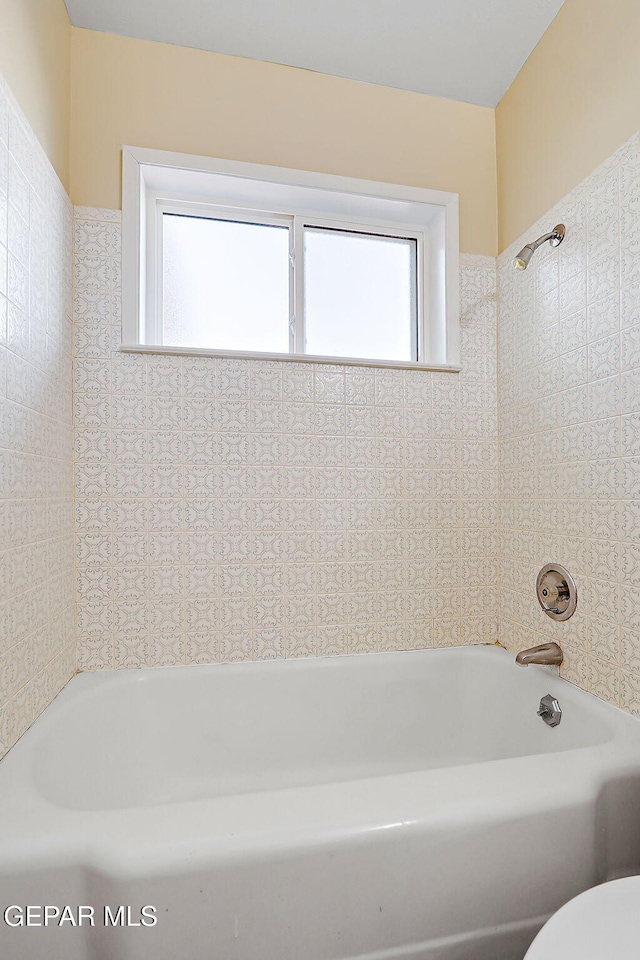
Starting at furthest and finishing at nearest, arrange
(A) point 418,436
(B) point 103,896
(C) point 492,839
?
(A) point 418,436, (C) point 492,839, (B) point 103,896

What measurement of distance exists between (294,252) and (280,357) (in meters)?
0.44

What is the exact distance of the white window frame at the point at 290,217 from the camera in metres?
1.55

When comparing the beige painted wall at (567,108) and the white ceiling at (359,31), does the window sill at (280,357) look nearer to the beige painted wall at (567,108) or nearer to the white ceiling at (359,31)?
the beige painted wall at (567,108)

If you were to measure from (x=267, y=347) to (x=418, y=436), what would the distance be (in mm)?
628

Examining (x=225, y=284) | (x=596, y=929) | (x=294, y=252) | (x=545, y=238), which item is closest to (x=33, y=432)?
(x=225, y=284)

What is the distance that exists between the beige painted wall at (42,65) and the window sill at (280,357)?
53 centimetres

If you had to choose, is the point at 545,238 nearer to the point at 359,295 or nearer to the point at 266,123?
the point at 359,295

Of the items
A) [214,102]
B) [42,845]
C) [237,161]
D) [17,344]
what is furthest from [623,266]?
[42,845]

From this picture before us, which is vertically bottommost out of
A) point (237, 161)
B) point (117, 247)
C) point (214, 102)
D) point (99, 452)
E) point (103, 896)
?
point (103, 896)

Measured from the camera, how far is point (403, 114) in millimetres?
1752

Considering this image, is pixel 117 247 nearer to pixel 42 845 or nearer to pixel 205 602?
pixel 205 602

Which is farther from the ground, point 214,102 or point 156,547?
point 214,102

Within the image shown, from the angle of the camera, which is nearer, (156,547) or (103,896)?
(103,896)

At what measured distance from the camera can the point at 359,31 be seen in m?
1.54
